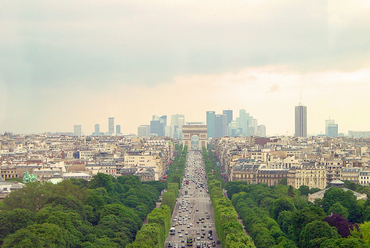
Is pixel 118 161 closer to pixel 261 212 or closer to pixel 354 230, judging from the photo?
pixel 261 212

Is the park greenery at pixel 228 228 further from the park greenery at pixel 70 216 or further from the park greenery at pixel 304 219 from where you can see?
the park greenery at pixel 70 216

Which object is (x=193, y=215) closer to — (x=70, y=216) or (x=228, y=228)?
(x=228, y=228)

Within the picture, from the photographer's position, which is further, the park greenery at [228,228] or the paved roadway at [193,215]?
the paved roadway at [193,215]

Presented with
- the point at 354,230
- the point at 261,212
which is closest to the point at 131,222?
the point at 261,212

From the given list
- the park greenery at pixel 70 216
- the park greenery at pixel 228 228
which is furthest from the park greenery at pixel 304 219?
the park greenery at pixel 70 216

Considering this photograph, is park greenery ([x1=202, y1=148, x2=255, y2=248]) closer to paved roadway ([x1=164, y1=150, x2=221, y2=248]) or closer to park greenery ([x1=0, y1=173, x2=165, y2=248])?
paved roadway ([x1=164, y1=150, x2=221, y2=248])

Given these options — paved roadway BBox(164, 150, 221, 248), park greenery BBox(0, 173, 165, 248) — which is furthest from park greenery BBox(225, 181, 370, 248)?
park greenery BBox(0, 173, 165, 248)
